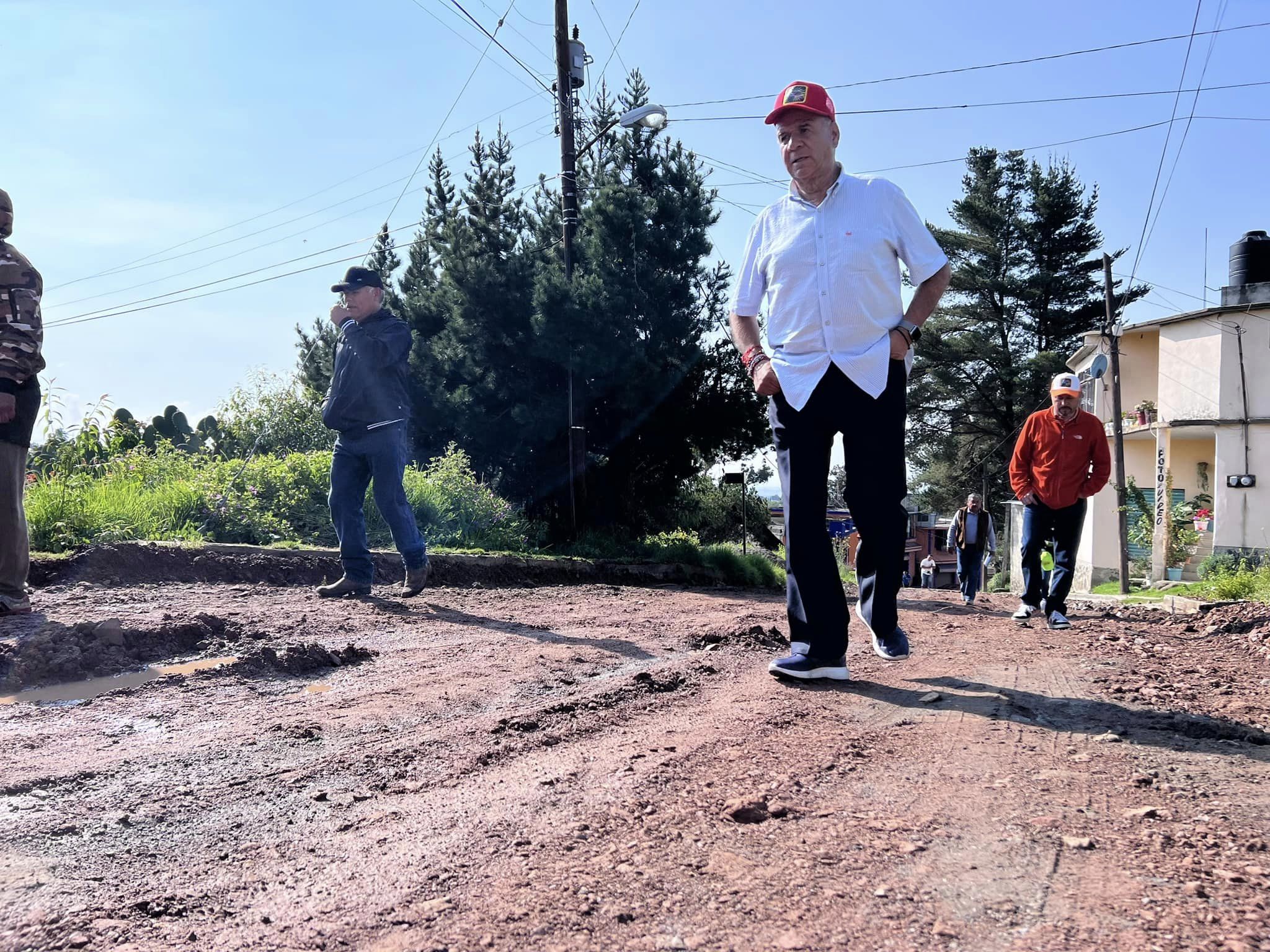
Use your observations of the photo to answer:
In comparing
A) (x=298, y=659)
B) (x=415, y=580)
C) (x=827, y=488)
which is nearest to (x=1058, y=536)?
(x=827, y=488)

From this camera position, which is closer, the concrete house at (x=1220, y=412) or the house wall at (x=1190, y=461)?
the concrete house at (x=1220, y=412)

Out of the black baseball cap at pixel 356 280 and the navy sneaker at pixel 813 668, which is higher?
the black baseball cap at pixel 356 280

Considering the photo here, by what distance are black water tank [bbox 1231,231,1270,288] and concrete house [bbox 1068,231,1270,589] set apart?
2 cm

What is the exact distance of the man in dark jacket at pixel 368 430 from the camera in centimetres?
591

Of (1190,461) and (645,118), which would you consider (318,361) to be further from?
(1190,461)

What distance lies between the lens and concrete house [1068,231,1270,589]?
24.0 metres

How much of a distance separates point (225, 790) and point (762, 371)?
6.65ft

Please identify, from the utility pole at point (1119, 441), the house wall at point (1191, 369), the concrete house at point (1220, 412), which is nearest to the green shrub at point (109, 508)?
the concrete house at point (1220, 412)

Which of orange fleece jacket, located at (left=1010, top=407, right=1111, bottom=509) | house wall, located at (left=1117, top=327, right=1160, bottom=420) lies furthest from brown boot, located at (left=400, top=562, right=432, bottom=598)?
house wall, located at (left=1117, top=327, right=1160, bottom=420)

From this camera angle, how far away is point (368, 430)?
5953 millimetres

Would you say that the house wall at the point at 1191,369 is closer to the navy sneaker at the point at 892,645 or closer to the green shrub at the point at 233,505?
the green shrub at the point at 233,505

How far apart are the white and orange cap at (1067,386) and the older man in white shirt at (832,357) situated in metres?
3.54

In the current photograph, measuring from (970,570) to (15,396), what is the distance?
12.0m

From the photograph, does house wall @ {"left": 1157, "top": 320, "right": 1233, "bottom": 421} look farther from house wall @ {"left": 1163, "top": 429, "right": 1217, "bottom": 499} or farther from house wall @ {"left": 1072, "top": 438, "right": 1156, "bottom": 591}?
house wall @ {"left": 1072, "top": 438, "right": 1156, "bottom": 591}
